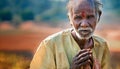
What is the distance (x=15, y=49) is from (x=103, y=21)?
0.72 m

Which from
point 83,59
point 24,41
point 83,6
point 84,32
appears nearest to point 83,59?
point 83,59

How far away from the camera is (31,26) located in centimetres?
307

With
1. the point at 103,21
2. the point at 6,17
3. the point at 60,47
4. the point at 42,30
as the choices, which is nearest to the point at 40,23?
the point at 42,30

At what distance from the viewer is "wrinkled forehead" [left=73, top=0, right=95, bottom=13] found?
5.58ft

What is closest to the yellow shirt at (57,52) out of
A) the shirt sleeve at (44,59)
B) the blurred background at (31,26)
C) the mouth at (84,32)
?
the shirt sleeve at (44,59)

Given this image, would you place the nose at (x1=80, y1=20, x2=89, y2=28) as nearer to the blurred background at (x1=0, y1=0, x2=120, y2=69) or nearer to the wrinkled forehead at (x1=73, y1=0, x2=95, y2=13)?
the wrinkled forehead at (x1=73, y1=0, x2=95, y2=13)

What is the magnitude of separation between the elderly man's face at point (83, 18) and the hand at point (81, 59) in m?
0.07

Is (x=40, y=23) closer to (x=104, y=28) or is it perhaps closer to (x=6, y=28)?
(x=6, y=28)

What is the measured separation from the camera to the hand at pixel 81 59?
1.68m

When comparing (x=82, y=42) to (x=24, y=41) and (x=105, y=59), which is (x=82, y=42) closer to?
(x=105, y=59)

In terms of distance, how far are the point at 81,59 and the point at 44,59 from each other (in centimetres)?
18

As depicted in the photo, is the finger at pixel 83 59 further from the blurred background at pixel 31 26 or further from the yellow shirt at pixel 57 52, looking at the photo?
the blurred background at pixel 31 26

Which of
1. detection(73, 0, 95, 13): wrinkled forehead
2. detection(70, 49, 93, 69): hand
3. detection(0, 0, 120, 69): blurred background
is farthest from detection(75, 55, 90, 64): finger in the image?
detection(0, 0, 120, 69): blurred background

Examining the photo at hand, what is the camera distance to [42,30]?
9.99ft
